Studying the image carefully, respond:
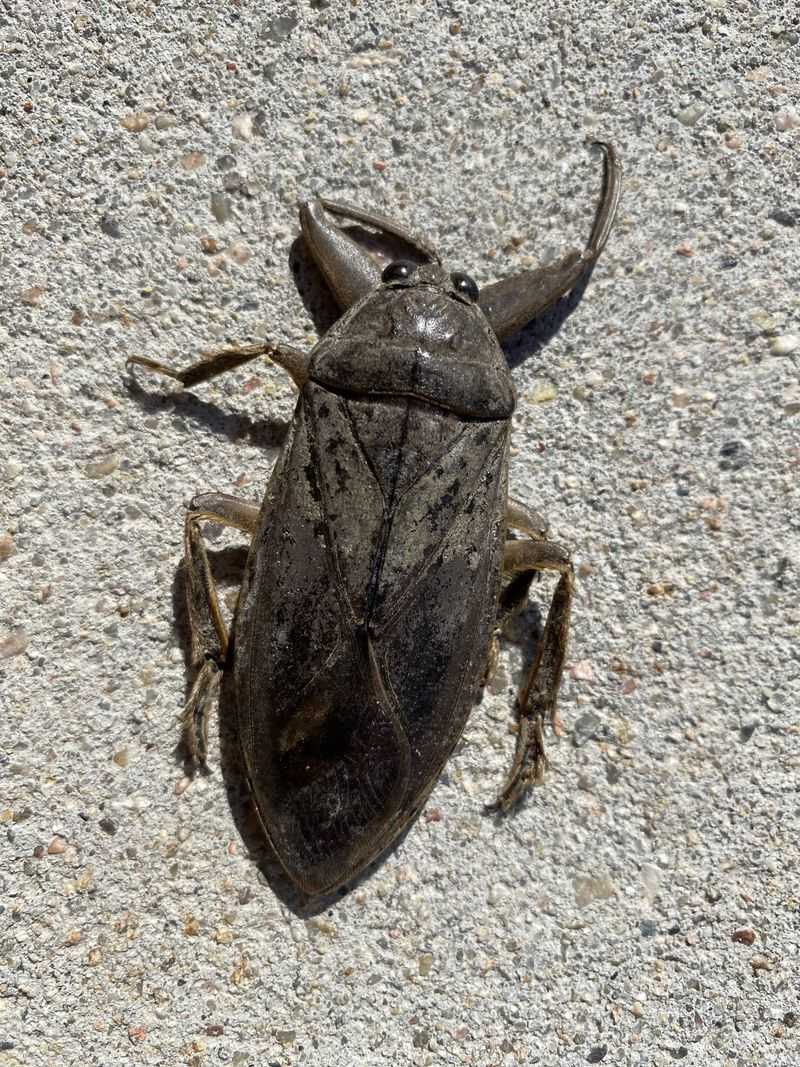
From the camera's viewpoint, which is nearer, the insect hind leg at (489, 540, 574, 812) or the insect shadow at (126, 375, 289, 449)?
the insect hind leg at (489, 540, 574, 812)

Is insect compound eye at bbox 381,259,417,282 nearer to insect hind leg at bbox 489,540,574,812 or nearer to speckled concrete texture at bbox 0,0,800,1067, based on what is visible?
speckled concrete texture at bbox 0,0,800,1067

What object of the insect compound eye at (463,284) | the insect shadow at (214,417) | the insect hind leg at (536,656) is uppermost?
the insect compound eye at (463,284)

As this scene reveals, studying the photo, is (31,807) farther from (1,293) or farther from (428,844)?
(1,293)

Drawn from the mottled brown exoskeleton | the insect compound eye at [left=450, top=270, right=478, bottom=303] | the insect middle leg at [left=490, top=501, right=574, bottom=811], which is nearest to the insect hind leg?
the insect middle leg at [left=490, top=501, right=574, bottom=811]

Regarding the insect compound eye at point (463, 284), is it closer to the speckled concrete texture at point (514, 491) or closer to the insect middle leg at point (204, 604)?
the speckled concrete texture at point (514, 491)

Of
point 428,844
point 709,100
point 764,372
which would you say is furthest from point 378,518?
point 709,100

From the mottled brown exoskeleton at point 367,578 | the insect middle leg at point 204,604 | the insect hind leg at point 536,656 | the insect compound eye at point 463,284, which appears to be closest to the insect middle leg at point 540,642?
the insect hind leg at point 536,656

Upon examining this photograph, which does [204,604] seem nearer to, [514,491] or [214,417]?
[214,417]
